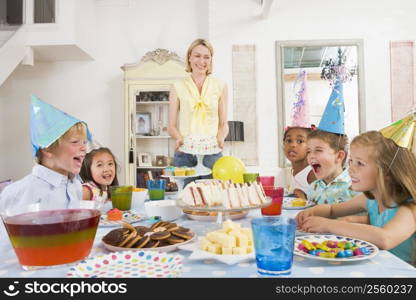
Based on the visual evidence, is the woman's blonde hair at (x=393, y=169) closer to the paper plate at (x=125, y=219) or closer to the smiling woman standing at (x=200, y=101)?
the paper plate at (x=125, y=219)

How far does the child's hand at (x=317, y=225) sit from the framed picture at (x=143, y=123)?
3.69 meters

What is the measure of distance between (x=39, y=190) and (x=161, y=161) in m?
3.30

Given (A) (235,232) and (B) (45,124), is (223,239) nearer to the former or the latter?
(A) (235,232)

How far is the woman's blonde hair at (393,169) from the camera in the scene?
1.21m

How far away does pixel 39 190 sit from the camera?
1.37 meters

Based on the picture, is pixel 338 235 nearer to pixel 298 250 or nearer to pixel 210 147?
pixel 298 250

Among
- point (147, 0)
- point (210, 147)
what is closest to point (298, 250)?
point (210, 147)

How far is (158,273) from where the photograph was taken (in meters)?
0.71

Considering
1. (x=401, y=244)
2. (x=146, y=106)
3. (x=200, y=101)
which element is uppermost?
(x=146, y=106)

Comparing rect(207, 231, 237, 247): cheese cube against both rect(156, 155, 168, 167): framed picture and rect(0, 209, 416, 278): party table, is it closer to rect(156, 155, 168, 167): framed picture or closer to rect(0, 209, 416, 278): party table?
rect(0, 209, 416, 278): party table

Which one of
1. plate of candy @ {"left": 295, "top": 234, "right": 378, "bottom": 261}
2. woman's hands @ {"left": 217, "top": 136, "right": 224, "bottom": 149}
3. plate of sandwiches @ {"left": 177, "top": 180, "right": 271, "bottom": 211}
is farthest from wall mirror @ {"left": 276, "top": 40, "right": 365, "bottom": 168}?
plate of candy @ {"left": 295, "top": 234, "right": 378, "bottom": 261}

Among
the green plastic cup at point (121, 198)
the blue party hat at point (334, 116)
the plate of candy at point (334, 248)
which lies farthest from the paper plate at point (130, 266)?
the blue party hat at point (334, 116)

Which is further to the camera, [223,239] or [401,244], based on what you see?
[401,244]

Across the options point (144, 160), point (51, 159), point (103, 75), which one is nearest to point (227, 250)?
point (51, 159)
